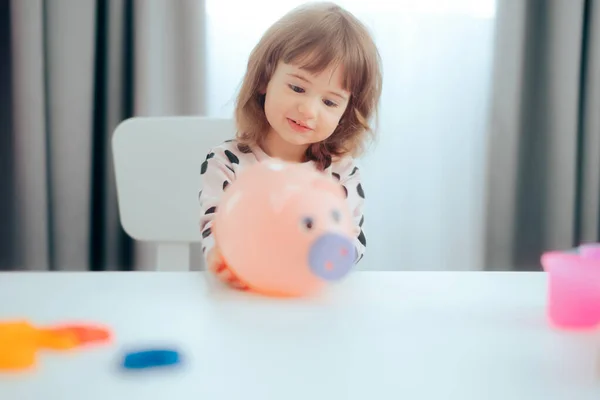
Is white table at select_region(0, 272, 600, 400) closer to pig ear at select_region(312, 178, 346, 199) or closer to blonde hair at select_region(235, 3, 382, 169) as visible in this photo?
pig ear at select_region(312, 178, 346, 199)

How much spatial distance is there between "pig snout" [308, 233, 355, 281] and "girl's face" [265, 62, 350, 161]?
325 millimetres

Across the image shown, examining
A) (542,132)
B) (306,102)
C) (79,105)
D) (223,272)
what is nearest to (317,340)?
(223,272)

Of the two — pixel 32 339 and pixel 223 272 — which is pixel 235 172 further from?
pixel 32 339

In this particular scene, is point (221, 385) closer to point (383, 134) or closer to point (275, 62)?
point (275, 62)

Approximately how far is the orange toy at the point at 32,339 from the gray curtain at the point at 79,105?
1.21m

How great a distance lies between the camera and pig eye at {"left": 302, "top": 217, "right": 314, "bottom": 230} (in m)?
0.48

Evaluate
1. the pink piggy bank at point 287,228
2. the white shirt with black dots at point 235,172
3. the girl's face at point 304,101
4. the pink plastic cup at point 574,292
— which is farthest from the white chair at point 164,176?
the pink plastic cup at point 574,292

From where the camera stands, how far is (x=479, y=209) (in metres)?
1.81

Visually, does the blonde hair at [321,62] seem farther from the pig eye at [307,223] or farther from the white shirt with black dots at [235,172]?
the pig eye at [307,223]

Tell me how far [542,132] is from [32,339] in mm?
1651

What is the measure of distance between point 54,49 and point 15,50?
0.09m

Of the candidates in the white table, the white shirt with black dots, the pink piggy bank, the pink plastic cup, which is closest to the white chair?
the white shirt with black dots

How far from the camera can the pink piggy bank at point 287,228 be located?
0.48 meters

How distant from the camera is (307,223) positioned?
1.59ft
